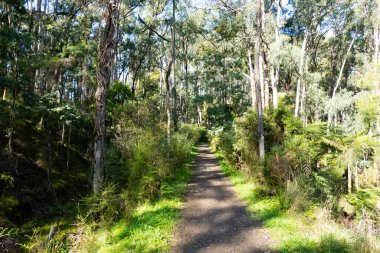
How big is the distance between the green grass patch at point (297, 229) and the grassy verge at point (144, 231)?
2271 mm

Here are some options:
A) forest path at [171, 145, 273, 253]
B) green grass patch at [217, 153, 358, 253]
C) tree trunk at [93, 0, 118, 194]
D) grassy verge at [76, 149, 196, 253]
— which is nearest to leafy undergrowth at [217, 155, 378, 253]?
green grass patch at [217, 153, 358, 253]

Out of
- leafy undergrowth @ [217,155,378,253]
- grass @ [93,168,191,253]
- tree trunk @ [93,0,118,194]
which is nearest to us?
leafy undergrowth @ [217,155,378,253]

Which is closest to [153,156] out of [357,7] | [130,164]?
[130,164]

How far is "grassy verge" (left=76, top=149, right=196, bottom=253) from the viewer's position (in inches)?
225

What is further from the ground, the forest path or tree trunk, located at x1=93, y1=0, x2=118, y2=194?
tree trunk, located at x1=93, y1=0, x2=118, y2=194

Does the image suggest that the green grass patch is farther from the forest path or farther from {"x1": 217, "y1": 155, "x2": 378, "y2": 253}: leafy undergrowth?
the forest path

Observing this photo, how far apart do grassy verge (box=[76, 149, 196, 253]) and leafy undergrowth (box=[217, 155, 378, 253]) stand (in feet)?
7.45

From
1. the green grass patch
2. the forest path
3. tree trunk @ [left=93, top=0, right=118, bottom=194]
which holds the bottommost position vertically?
the forest path

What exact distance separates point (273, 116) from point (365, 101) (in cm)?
594

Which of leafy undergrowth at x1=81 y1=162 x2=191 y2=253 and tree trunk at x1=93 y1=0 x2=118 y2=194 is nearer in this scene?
leafy undergrowth at x1=81 y1=162 x2=191 y2=253

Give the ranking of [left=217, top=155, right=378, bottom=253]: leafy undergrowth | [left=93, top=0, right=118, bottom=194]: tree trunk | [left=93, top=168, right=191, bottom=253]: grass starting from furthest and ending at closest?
[left=93, top=0, right=118, bottom=194]: tree trunk < [left=93, top=168, right=191, bottom=253]: grass < [left=217, top=155, right=378, bottom=253]: leafy undergrowth

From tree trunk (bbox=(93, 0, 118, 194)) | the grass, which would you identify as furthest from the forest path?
tree trunk (bbox=(93, 0, 118, 194))

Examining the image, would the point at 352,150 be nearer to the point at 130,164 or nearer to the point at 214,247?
the point at 214,247

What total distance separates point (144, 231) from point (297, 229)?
3.48m
